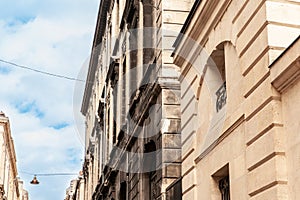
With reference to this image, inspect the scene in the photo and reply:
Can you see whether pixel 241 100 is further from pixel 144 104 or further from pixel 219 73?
pixel 144 104

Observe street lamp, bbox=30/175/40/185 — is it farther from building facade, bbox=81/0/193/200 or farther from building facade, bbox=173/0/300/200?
building facade, bbox=173/0/300/200

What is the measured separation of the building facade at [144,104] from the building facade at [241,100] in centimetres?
228

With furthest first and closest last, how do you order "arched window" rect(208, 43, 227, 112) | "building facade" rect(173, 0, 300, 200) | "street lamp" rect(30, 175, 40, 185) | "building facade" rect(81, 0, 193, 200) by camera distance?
"street lamp" rect(30, 175, 40, 185) → "building facade" rect(81, 0, 193, 200) → "arched window" rect(208, 43, 227, 112) → "building facade" rect(173, 0, 300, 200)

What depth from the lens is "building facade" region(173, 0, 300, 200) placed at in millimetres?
7250

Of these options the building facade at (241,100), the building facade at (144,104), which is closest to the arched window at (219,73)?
the building facade at (241,100)

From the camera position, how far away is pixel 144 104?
1695 centimetres

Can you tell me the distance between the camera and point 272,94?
753 cm

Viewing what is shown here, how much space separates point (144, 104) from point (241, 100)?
27.8 feet

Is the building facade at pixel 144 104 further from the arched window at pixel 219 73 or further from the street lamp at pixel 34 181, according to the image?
the street lamp at pixel 34 181

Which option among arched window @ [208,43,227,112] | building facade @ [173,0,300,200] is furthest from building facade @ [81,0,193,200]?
arched window @ [208,43,227,112]

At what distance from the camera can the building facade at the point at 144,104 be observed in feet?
47.4

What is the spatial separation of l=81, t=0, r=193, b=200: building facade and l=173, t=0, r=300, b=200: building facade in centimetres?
228

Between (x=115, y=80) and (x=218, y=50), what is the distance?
16.5m

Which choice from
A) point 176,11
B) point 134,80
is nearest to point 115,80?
point 134,80
